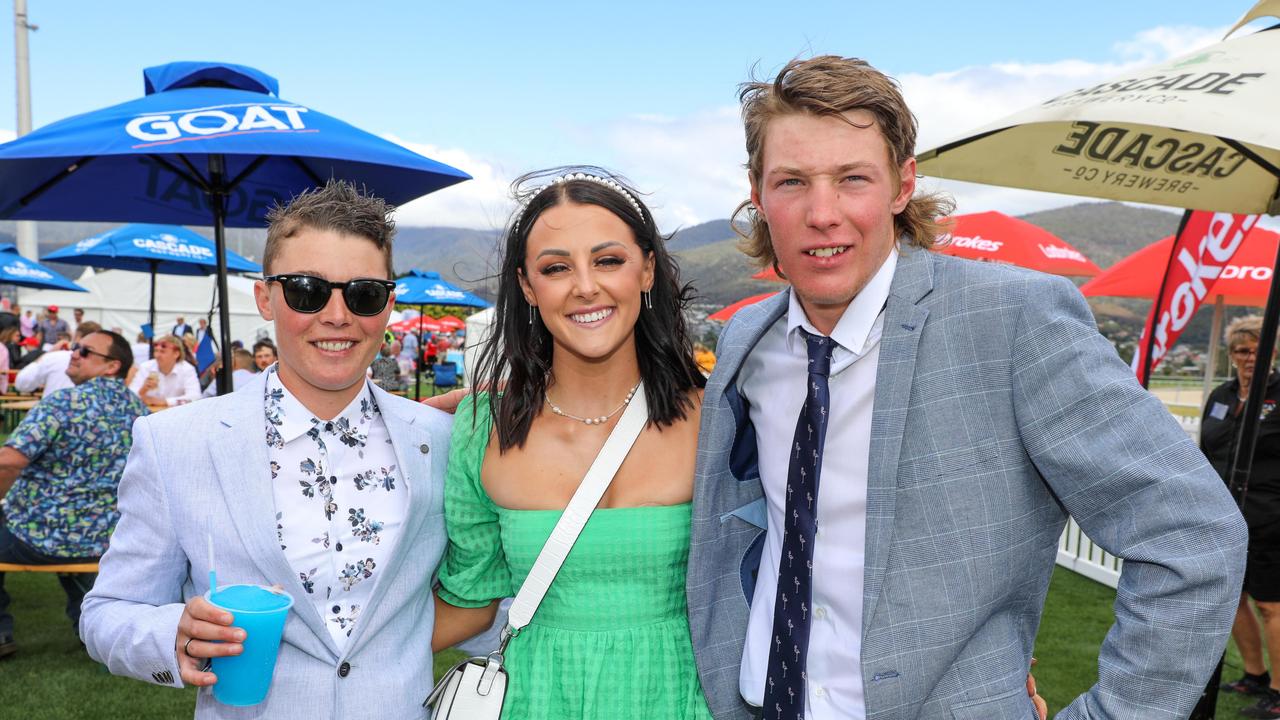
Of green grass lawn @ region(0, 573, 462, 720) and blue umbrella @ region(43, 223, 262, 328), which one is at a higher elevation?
blue umbrella @ region(43, 223, 262, 328)

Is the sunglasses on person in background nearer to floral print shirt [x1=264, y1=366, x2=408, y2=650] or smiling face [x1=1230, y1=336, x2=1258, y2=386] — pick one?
floral print shirt [x1=264, y1=366, x2=408, y2=650]

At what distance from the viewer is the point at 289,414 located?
82.2 inches

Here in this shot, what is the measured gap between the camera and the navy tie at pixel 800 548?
1.79 metres

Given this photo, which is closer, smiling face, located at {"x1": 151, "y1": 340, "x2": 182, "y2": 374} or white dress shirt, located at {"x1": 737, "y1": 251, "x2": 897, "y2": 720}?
white dress shirt, located at {"x1": 737, "y1": 251, "x2": 897, "y2": 720}

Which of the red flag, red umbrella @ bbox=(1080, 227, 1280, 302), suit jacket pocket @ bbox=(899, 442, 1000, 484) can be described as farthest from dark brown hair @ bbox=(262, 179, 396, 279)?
red umbrella @ bbox=(1080, 227, 1280, 302)

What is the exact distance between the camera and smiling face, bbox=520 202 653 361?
221 cm

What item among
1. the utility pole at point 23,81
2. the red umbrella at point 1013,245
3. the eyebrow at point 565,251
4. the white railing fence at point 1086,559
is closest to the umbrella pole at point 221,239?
the eyebrow at point 565,251

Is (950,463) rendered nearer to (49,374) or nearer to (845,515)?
(845,515)

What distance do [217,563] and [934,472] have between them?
1.56 meters

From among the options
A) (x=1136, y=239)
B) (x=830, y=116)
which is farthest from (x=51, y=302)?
(x=1136, y=239)

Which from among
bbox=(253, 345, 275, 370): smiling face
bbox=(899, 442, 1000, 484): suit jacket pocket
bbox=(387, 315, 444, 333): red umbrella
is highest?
bbox=(899, 442, 1000, 484): suit jacket pocket

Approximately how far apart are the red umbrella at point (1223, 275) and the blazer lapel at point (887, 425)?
7438mm

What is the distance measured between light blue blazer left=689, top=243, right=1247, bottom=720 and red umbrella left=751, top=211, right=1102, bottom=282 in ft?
27.2

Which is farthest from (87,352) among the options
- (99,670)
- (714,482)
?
(714,482)
